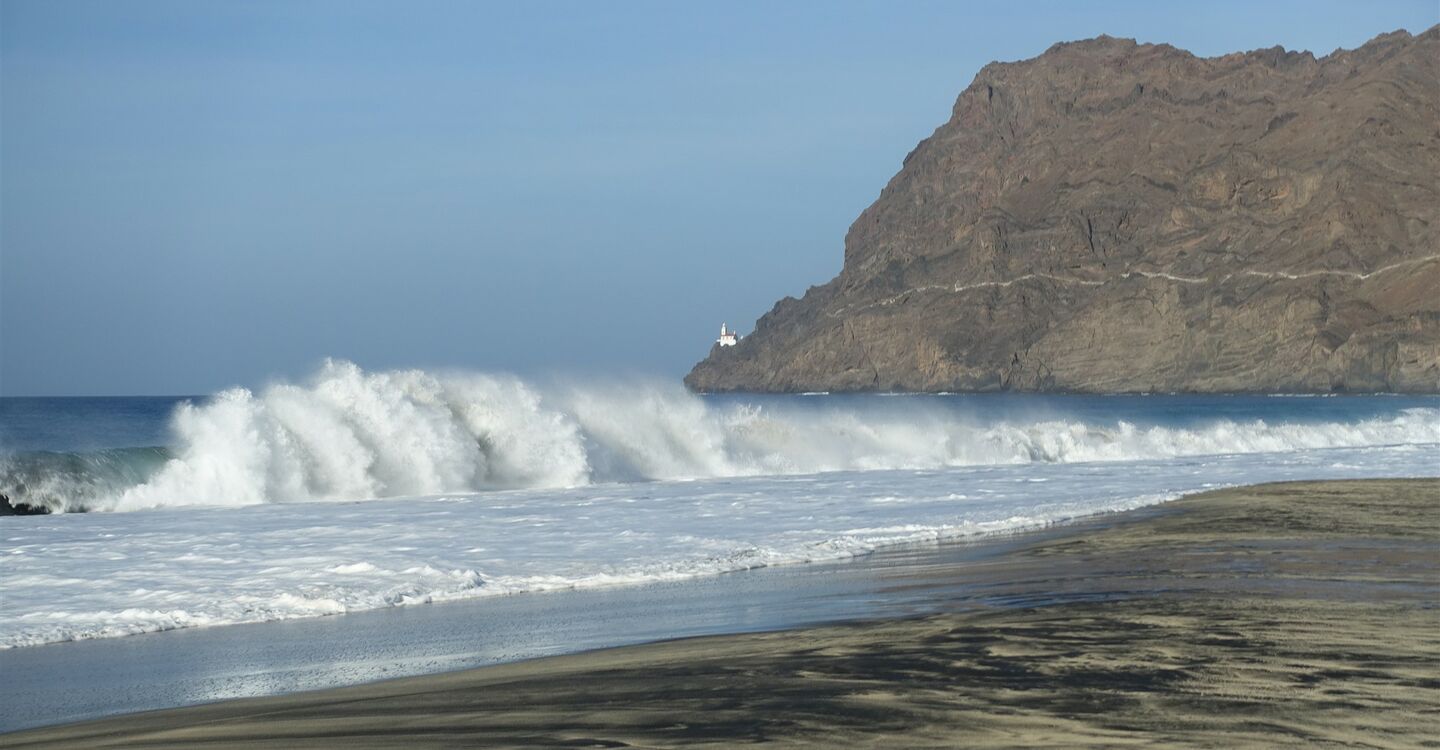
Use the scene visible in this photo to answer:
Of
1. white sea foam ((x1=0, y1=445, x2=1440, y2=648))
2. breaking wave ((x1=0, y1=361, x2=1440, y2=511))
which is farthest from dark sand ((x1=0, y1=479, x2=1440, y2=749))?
breaking wave ((x1=0, y1=361, x2=1440, y2=511))

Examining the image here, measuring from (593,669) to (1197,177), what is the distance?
166262 mm

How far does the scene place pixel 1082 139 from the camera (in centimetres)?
18938

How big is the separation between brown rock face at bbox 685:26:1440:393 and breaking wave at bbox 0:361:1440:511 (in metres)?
97.2

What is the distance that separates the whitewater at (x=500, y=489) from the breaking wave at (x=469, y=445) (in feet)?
0.18

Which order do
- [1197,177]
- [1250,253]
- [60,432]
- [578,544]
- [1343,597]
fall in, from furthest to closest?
[1197,177] → [1250,253] → [60,432] → [578,544] → [1343,597]

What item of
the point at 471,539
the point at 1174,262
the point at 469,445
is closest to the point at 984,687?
the point at 471,539

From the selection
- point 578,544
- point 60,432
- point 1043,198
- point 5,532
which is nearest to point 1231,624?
point 578,544

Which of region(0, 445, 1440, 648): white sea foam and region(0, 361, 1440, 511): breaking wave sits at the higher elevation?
region(0, 361, 1440, 511): breaking wave

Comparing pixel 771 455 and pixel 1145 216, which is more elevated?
pixel 1145 216

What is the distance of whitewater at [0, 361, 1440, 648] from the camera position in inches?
464

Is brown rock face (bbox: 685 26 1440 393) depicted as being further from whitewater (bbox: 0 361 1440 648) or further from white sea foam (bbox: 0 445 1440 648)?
white sea foam (bbox: 0 445 1440 648)

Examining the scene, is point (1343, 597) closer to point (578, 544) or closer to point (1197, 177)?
point (578, 544)

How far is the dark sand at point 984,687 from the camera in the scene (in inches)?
214

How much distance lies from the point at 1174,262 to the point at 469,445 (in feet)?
446
